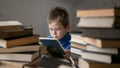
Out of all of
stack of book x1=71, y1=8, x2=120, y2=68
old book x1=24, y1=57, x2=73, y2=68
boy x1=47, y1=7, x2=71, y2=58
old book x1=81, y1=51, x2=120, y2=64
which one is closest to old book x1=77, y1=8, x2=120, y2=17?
stack of book x1=71, y1=8, x2=120, y2=68

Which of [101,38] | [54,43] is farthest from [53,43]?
[101,38]

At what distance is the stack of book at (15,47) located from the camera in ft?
3.13

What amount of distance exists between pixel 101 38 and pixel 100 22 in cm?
6

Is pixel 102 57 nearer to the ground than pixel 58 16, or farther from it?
nearer to the ground

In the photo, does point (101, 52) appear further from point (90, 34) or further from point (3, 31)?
point (3, 31)

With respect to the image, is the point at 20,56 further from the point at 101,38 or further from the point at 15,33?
the point at 101,38

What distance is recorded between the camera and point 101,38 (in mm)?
785

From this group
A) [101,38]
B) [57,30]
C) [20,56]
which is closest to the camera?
[101,38]

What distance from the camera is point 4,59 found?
99 cm

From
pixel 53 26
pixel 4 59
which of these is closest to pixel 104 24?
pixel 4 59

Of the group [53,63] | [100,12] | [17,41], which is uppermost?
[100,12]

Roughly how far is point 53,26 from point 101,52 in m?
0.87

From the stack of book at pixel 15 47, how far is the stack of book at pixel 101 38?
0.81ft

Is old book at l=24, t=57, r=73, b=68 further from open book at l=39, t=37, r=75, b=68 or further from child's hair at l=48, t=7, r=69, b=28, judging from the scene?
child's hair at l=48, t=7, r=69, b=28
